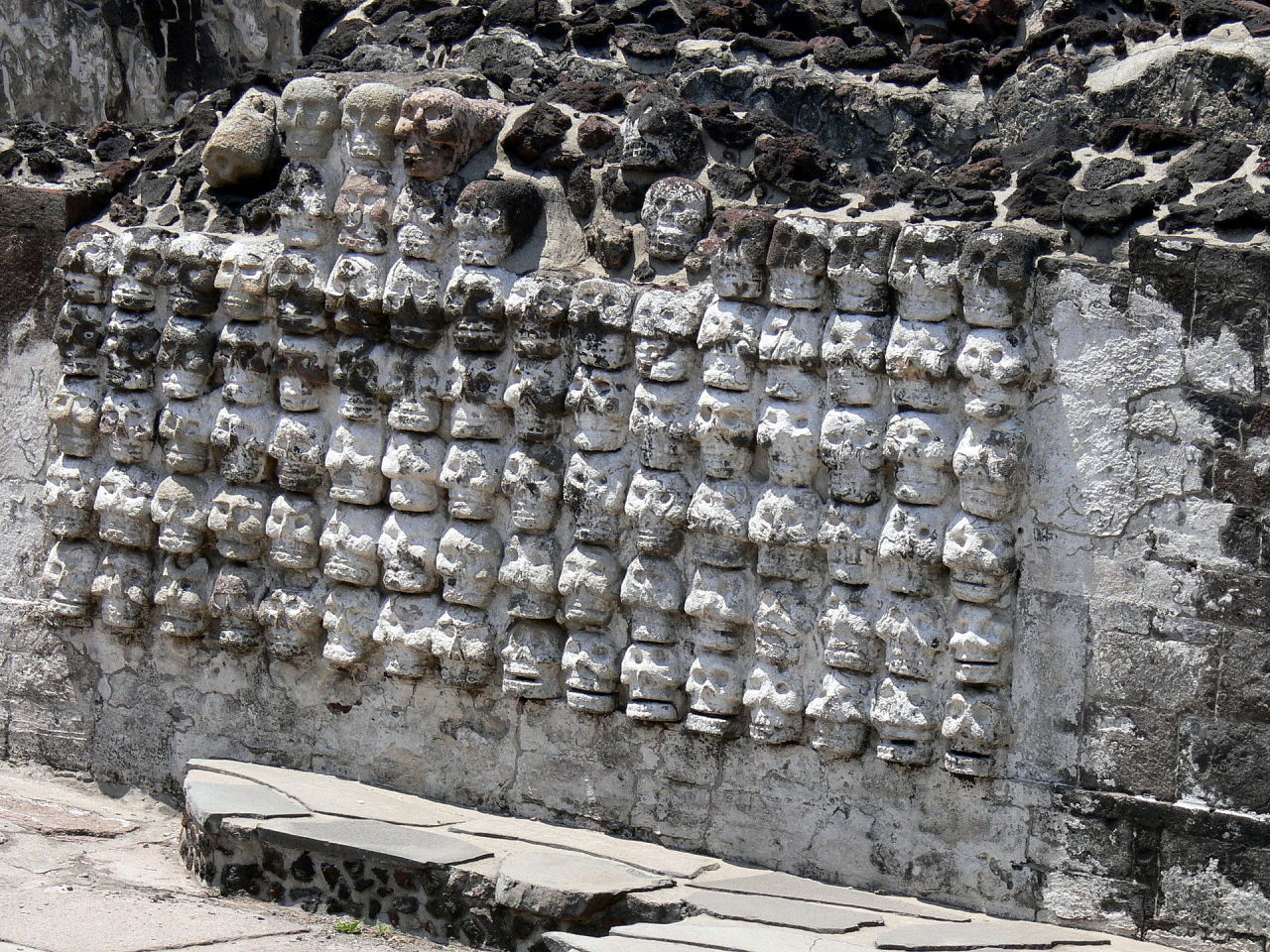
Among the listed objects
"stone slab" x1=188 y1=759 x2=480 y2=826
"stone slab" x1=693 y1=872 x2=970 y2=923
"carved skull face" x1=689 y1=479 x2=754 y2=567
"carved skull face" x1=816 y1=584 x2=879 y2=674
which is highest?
"carved skull face" x1=689 y1=479 x2=754 y2=567

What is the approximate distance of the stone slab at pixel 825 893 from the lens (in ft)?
16.1

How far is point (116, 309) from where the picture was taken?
618 centimetres

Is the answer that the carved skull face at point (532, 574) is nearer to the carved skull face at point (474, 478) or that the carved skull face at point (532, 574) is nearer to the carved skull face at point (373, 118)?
the carved skull face at point (474, 478)

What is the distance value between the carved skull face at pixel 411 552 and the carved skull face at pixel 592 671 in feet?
1.85

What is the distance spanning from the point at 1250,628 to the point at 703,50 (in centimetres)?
283

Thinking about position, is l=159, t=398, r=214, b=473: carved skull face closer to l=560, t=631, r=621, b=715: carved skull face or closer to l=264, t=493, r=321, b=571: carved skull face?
l=264, t=493, r=321, b=571: carved skull face

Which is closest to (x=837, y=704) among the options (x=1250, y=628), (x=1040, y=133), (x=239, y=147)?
(x=1250, y=628)

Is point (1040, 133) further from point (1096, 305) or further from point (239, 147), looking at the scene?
point (239, 147)

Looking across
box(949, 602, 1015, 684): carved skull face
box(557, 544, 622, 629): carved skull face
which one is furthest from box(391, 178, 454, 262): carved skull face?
box(949, 602, 1015, 684): carved skull face

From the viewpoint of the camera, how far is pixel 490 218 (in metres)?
5.51

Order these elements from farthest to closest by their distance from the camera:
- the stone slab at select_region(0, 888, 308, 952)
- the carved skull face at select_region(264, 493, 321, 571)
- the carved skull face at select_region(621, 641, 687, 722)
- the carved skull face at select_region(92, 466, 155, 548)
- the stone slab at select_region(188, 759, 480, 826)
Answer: the carved skull face at select_region(92, 466, 155, 548), the carved skull face at select_region(264, 493, 321, 571), the stone slab at select_region(188, 759, 480, 826), the carved skull face at select_region(621, 641, 687, 722), the stone slab at select_region(0, 888, 308, 952)

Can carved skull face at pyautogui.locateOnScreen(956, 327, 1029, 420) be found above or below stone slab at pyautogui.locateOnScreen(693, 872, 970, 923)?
above

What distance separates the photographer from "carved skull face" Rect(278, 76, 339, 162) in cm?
583

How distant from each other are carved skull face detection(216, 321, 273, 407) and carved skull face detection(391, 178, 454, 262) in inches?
26.6
